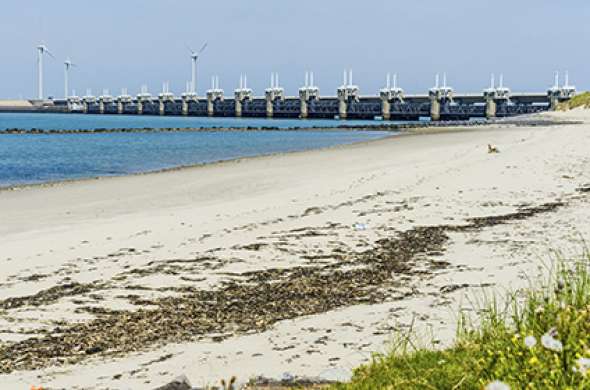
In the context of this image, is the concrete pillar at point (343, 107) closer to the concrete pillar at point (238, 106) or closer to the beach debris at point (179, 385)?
the concrete pillar at point (238, 106)

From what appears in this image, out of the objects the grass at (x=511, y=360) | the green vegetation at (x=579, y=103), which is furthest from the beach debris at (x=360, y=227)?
the green vegetation at (x=579, y=103)

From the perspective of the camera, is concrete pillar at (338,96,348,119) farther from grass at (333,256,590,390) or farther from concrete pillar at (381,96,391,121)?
grass at (333,256,590,390)

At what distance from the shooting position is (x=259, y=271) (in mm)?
8094

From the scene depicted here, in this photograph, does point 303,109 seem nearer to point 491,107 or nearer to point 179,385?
point 491,107

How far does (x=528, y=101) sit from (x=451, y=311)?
11535 cm

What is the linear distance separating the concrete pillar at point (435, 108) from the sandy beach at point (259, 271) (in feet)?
333

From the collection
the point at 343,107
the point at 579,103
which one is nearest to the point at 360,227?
the point at 579,103

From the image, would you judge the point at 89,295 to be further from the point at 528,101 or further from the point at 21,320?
the point at 528,101

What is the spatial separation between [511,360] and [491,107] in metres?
112

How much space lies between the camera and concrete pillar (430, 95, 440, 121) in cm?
11638

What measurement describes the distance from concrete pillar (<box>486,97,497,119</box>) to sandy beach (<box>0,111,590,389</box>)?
97209mm

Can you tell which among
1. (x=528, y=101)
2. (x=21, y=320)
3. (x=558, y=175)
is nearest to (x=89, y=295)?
(x=21, y=320)

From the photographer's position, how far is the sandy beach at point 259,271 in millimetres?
5254

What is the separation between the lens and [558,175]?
1620 cm
